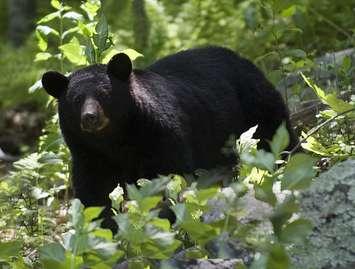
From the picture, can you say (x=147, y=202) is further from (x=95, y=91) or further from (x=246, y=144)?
(x=95, y=91)

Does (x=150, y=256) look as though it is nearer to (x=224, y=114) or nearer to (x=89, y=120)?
(x=89, y=120)

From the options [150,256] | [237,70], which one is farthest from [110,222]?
[150,256]

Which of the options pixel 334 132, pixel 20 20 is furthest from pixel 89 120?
pixel 20 20

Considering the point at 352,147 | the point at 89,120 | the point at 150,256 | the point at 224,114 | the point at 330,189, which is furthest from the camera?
the point at 224,114

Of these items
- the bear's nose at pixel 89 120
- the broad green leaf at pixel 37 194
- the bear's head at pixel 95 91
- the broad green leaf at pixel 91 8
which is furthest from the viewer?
the broad green leaf at pixel 91 8

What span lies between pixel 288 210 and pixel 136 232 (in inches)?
22.7

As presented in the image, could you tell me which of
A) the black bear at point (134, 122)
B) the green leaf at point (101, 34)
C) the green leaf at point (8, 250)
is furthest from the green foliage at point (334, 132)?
the green leaf at point (8, 250)

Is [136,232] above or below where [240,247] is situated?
above

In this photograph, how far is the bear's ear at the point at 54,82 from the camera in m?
5.83

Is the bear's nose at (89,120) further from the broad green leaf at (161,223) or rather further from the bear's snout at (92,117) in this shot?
the broad green leaf at (161,223)

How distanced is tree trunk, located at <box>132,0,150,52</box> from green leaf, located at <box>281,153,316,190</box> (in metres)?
5.44

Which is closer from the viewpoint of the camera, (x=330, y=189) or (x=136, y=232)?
(x=136, y=232)

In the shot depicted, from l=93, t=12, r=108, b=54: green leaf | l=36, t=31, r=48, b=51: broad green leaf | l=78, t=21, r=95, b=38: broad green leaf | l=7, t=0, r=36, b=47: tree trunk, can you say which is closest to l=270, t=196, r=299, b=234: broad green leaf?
l=93, t=12, r=108, b=54: green leaf

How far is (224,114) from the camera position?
22.3 ft
